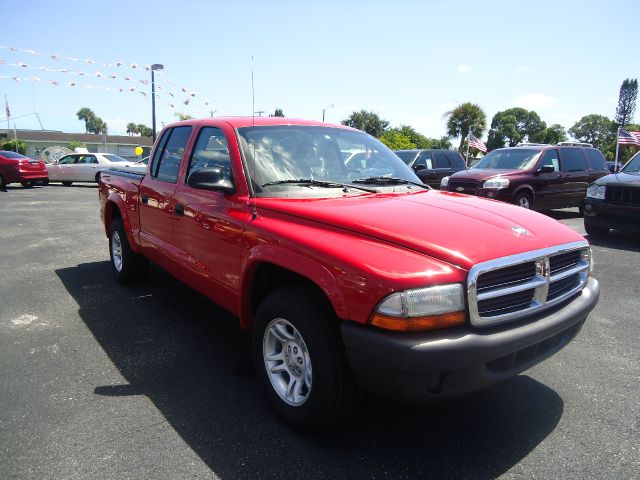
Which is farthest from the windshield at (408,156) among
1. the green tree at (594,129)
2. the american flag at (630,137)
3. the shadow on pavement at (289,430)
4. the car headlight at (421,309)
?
the green tree at (594,129)

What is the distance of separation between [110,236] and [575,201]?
33.9 feet

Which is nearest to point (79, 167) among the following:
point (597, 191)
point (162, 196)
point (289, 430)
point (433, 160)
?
point (433, 160)

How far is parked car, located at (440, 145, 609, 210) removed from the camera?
391 inches

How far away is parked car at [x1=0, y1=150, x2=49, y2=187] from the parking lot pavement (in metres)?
16.0

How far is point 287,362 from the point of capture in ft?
9.00

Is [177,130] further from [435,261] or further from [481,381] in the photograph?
[481,381]

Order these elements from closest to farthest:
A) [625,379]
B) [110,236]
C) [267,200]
Result: [267,200]
[625,379]
[110,236]

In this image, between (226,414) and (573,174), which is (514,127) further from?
(226,414)

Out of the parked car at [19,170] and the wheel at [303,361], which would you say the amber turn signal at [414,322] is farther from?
the parked car at [19,170]

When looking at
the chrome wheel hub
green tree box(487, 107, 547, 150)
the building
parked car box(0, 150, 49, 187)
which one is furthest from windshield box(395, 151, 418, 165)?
green tree box(487, 107, 547, 150)

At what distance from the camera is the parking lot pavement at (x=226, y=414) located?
2.37m

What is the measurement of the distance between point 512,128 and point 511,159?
92495mm

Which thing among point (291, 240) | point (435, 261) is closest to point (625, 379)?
point (435, 261)

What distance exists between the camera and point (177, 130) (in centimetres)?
435
